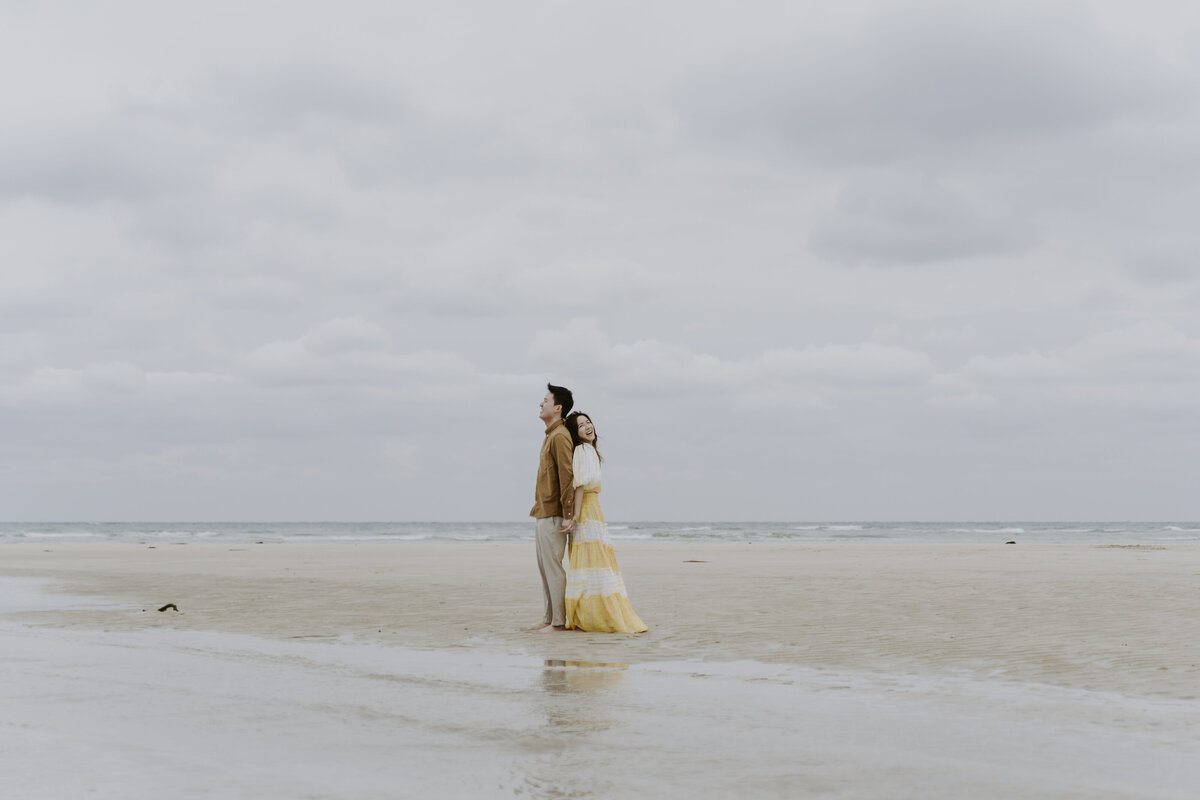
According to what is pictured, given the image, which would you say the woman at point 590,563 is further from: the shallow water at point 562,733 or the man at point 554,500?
the shallow water at point 562,733

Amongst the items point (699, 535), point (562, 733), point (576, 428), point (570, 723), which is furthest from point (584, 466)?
point (699, 535)

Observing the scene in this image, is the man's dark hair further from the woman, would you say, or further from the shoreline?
the shoreline

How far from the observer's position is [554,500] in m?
10.9

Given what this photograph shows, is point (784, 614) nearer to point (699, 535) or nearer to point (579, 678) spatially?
point (579, 678)

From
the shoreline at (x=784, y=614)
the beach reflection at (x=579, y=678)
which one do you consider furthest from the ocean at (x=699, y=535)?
the beach reflection at (x=579, y=678)

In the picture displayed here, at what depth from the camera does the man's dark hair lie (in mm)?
10930

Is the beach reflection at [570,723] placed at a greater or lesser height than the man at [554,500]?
lesser

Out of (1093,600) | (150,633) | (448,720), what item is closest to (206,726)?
(448,720)

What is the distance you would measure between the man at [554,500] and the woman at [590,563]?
97 millimetres

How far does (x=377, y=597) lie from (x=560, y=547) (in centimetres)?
510

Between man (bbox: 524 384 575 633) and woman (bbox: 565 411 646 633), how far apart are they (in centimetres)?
10

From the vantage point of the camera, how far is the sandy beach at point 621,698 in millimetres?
4496

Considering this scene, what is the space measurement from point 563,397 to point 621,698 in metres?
4.92

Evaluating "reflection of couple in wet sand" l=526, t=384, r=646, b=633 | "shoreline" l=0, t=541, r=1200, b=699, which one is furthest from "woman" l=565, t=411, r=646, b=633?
"shoreline" l=0, t=541, r=1200, b=699
